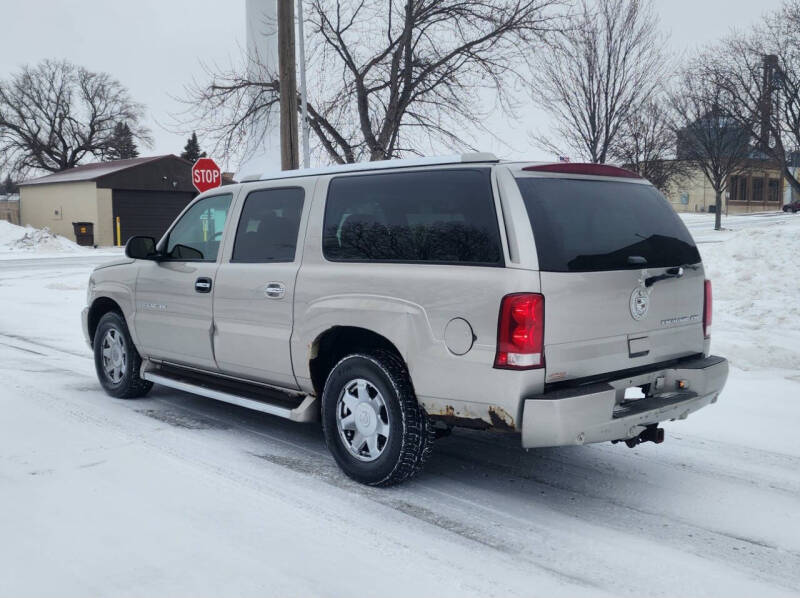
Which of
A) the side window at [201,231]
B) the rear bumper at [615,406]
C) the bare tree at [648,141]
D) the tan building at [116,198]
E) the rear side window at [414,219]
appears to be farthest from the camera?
the tan building at [116,198]

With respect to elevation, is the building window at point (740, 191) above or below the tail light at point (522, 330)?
above

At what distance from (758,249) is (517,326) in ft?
35.6

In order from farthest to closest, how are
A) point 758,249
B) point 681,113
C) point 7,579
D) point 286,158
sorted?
point 681,113
point 758,249
point 286,158
point 7,579

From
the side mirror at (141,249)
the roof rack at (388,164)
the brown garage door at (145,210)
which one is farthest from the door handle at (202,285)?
the brown garage door at (145,210)

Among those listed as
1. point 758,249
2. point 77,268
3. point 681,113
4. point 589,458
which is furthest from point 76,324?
point 681,113

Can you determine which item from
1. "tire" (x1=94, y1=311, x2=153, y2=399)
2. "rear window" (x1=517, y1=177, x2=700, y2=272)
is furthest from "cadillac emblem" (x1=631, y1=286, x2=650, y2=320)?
"tire" (x1=94, y1=311, x2=153, y2=399)

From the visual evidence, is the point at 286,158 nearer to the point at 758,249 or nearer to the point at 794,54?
the point at 758,249

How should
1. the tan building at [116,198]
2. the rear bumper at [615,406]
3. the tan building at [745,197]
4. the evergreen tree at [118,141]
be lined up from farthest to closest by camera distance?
the tan building at [745,197] < the evergreen tree at [118,141] < the tan building at [116,198] < the rear bumper at [615,406]

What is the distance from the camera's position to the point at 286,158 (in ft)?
38.6

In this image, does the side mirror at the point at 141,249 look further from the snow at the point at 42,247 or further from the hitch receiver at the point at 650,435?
the snow at the point at 42,247

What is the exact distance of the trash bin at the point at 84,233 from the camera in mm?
39656

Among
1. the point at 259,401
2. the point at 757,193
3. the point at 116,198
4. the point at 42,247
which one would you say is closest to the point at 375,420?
the point at 259,401

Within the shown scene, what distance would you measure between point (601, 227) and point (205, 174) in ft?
33.6

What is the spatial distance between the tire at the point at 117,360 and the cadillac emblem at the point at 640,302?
436cm
